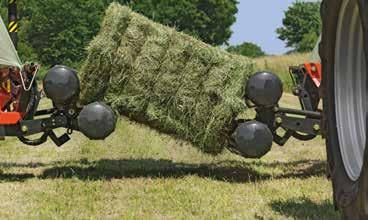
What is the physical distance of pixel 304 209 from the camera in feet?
16.1

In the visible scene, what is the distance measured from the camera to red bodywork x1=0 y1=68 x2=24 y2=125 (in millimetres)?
6301

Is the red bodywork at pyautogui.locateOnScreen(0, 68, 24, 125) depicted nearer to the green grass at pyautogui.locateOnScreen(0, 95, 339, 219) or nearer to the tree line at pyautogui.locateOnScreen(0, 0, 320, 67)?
the green grass at pyautogui.locateOnScreen(0, 95, 339, 219)

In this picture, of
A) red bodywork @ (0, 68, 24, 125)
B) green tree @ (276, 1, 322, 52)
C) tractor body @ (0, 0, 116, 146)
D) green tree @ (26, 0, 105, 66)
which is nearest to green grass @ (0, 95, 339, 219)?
tractor body @ (0, 0, 116, 146)

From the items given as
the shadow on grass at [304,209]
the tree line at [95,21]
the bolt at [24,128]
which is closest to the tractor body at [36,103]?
the bolt at [24,128]

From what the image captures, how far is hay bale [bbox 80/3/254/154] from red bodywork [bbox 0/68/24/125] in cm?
73

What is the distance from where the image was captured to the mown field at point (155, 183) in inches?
195

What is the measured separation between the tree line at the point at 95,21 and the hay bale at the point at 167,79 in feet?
60.1

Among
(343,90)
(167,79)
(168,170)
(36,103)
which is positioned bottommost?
(168,170)

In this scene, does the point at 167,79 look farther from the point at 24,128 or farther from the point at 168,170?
the point at 24,128

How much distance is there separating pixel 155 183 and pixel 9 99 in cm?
184

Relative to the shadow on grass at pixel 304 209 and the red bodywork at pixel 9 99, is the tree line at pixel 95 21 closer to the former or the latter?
the red bodywork at pixel 9 99

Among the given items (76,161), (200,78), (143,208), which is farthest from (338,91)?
(76,161)

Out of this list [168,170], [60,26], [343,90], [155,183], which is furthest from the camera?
[60,26]

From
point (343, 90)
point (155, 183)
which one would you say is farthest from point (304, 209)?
point (155, 183)
